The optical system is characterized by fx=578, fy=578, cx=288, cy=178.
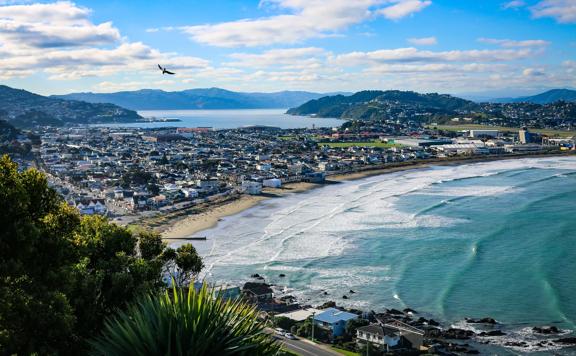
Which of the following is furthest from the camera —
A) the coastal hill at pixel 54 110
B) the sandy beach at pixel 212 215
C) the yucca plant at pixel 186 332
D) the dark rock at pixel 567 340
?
the coastal hill at pixel 54 110

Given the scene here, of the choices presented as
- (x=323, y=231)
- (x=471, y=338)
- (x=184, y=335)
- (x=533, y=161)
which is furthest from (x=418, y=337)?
(x=533, y=161)

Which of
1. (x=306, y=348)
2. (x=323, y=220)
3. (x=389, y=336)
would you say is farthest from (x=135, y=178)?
(x=389, y=336)

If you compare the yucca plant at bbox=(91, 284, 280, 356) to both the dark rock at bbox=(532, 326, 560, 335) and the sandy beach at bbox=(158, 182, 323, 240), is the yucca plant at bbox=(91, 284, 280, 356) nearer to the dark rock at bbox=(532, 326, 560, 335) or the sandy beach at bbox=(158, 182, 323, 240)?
the dark rock at bbox=(532, 326, 560, 335)

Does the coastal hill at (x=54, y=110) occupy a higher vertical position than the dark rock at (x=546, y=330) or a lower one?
higher

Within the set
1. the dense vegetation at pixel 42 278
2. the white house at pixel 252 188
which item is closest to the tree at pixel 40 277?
the dense vegetation at pixel 42 278

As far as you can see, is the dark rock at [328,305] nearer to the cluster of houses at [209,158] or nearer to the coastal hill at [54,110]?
the cluster of houses at [209,158]
